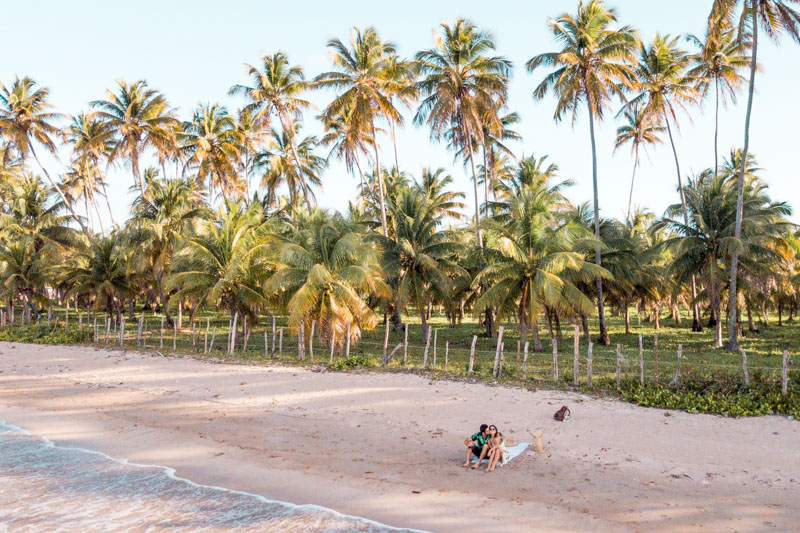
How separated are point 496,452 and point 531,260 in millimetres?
10468

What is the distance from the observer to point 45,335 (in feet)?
83.5

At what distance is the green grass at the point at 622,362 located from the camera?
10.9 meters

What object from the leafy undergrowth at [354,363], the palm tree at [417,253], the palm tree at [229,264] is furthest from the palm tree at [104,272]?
the leafy undergrowth at [354,363]

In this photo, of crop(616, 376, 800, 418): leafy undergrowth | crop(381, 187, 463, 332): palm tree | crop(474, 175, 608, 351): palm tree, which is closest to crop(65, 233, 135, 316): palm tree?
crop(381, 187, 463, 332): palm tree

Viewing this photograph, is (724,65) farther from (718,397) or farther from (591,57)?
(718,397)

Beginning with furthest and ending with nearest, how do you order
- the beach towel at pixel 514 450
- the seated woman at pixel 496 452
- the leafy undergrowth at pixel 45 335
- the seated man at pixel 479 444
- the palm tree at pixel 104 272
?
the palm tree at pixel 104 272 → the leafy undergrowth at pixel 45 335 → the beach towel at pixel 514 450 → the seated man at pixel 479 444 → the seated woman at pixel 496 452

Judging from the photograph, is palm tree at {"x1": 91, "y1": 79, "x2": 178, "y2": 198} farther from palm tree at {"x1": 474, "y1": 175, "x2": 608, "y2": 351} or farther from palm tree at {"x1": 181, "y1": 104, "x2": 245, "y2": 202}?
palm tree at {"x1": 474, "y1": 175, "x2": 608, "y2": 351}

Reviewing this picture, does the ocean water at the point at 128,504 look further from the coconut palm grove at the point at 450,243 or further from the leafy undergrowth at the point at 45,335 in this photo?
the leafy undergrowth at the point at 45,335

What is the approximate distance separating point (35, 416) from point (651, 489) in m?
13.1

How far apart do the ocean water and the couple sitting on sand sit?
2236 mm

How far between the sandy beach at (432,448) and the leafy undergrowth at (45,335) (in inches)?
388

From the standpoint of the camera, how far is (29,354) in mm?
21844

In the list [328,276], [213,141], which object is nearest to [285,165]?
[213,141]

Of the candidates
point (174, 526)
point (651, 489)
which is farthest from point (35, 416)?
point (651, 489)
